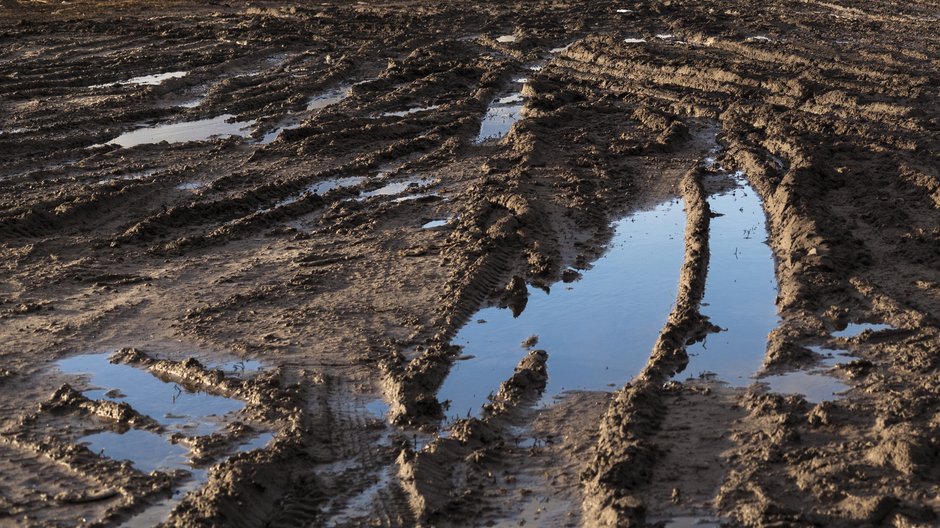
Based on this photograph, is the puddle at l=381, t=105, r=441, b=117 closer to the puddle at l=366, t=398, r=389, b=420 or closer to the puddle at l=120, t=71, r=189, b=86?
the puddle at l=120, t=71, r=189, b=86

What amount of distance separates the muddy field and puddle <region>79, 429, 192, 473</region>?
0.04 m

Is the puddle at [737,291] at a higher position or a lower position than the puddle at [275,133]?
lower

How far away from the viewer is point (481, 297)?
1170cm

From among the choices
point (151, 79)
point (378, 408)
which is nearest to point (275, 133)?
point (151, 79)

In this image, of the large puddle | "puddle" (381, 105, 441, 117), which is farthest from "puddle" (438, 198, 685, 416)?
"puddle" (381, 105, 441, 117)

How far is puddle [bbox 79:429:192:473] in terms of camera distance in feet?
28.0

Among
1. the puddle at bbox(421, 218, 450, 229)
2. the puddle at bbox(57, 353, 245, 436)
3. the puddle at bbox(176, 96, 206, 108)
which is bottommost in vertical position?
the puddle at bbox(57, 353, 245, 436)

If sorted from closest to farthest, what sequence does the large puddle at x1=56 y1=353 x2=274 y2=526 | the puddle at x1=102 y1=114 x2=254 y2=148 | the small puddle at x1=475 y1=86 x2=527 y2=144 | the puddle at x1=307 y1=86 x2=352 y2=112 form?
the large puddle at x1=56 y1=353 x2=274 y2=526, the small puddle at x1=475 y1=86 x2=527 y2=144, the puddle at x1=102 y1=114 x2=254 y2=148, the puddle at x1=307 y1=86 x2=352 y2=112

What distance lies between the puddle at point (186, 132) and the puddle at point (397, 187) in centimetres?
455

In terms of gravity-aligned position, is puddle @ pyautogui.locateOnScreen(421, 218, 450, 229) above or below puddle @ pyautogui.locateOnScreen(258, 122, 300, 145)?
below

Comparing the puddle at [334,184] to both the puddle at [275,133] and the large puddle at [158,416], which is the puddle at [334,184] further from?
the large puddle at [158,416]

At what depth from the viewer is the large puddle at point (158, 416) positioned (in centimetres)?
841

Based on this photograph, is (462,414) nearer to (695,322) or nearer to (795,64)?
(695,322)

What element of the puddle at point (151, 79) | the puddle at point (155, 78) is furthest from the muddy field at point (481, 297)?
the puddle at point (155, 78)
